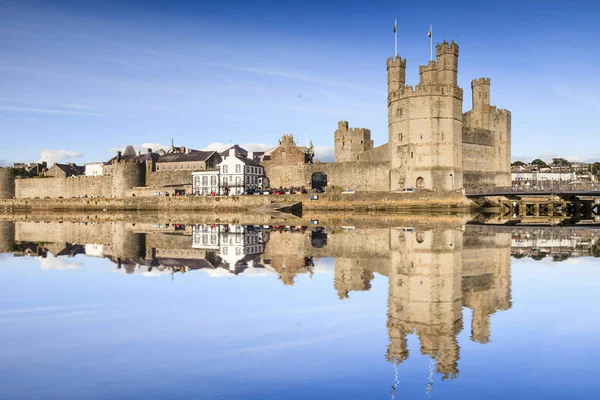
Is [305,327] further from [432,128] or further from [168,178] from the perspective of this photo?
[168,178]

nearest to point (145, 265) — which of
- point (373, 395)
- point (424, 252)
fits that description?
point (424, 252)

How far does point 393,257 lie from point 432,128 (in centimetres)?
3262

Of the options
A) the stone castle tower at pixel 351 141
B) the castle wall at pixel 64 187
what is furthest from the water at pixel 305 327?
the castle wall at pixel 64 187

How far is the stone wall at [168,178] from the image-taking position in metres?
63.1

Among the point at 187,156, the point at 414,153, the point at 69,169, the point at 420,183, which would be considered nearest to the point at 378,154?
the point at 414,153

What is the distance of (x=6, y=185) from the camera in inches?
2803

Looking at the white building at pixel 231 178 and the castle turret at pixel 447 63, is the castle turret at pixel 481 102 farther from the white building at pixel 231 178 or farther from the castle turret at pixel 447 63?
A: the white building at pixel 231 178

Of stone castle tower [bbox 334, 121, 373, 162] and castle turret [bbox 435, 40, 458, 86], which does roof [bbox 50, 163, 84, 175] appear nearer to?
stone castle tower [bbox 334, 121, 373, 162]

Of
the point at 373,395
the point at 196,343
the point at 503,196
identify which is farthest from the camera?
the point at 503,196

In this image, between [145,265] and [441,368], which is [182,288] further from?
[441,368]

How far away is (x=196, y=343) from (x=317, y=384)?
224 centimetres

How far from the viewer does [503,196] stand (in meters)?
46.3

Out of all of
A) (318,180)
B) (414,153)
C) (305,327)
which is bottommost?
(305,327)

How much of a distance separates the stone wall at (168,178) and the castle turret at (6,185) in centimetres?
1983
